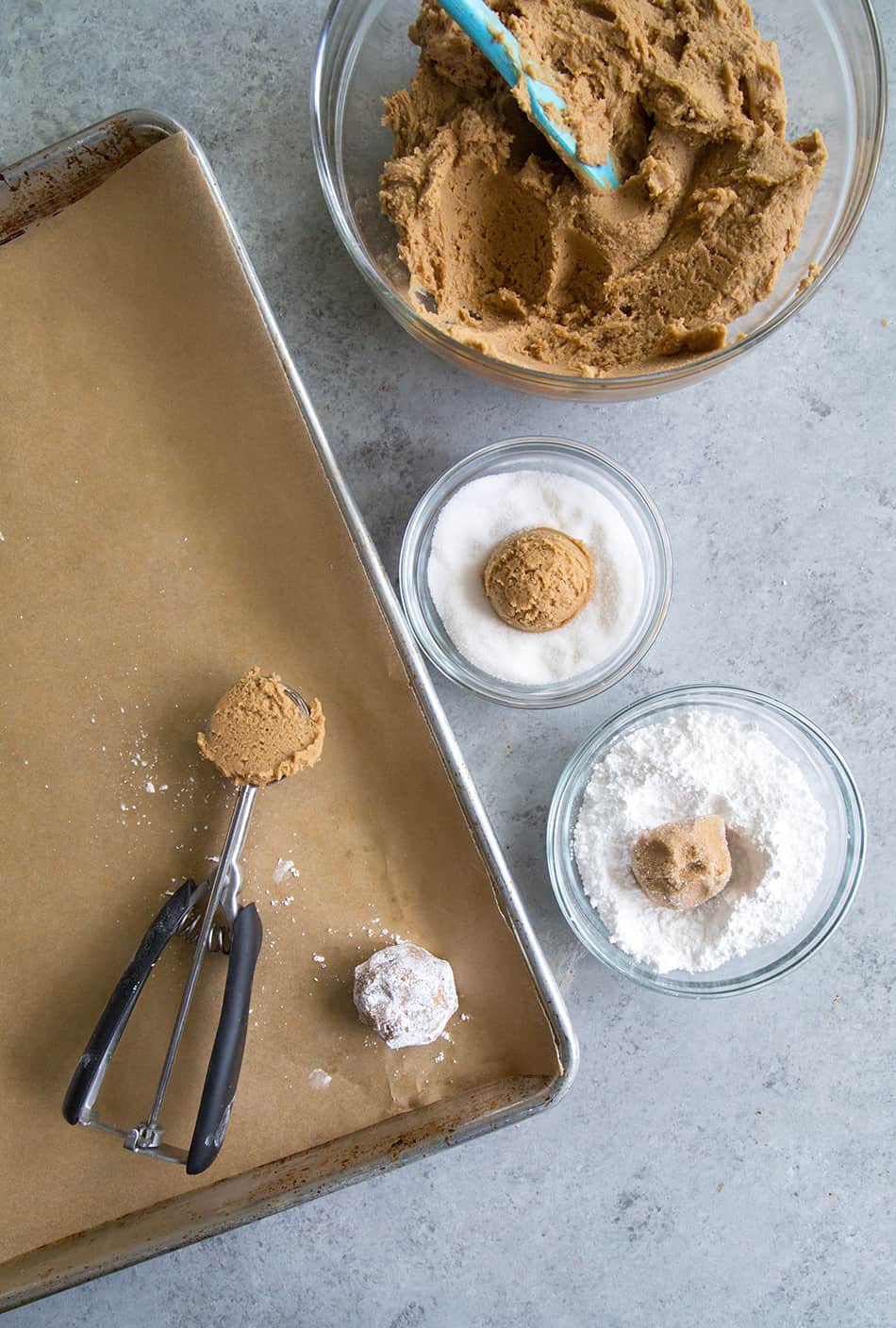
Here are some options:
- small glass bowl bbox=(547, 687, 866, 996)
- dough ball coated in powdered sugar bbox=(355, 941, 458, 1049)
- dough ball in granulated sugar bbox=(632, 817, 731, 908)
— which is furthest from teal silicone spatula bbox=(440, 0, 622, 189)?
dough ball coated in powdered sugar bbox=(355, 941, 458, 1049)

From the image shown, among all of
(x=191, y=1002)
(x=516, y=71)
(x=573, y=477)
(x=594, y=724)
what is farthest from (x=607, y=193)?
(x=191, y=1002)

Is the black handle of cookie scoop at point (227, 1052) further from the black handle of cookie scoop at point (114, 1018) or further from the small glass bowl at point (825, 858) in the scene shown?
the small glass bowl at point (825, 858)

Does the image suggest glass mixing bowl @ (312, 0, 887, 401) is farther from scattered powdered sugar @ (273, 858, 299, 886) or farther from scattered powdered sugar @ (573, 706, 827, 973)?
scattered powdered sugar @ (273, 858, 299, 886)

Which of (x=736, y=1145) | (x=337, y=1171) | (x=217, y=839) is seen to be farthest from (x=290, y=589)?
(x=736, y=1145)

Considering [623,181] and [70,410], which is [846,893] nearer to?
[623,181]

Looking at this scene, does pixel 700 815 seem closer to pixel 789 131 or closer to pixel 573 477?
pixel 573 477

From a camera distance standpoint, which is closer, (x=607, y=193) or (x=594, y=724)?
(x=607, y=193)
